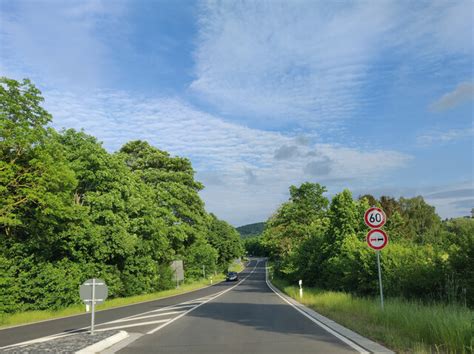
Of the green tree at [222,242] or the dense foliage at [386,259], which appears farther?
the green tree at [222,242]

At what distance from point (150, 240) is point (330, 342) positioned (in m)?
26.6

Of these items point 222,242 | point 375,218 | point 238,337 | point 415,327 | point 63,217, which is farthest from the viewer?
point 222,242

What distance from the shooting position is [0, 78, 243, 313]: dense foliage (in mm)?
20109

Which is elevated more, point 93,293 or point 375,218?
point 375,218

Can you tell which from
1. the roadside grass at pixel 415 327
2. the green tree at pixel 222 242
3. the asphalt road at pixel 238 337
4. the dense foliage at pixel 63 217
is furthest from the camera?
the green tree at pixel 222 242

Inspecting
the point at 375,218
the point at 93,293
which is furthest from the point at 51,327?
the point at 375,218

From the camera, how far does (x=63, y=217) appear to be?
23078mm

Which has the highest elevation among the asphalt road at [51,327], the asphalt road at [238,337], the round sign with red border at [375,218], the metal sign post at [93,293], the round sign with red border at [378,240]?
the round sign with red border at [375,218]

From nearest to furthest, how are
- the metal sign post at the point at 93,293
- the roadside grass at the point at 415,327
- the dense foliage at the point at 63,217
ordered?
the roadside grass at the point at 415,327 < the metal sign post at the point at 93,293 < the dense foliage at the point at 63,217

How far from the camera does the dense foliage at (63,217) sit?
66.0 feet

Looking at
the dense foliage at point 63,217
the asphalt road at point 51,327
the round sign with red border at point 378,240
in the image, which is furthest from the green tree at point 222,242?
the round sign with red border at point 378,240

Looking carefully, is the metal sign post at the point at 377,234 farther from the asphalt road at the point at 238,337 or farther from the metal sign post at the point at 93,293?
the metal sign post at the point at 93,293

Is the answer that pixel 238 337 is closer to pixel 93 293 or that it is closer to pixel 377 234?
pixel 93 293

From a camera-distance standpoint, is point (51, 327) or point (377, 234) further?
point (51, 327)
